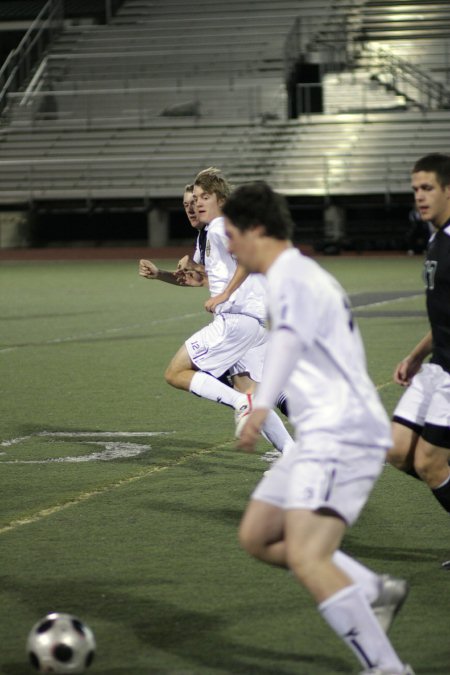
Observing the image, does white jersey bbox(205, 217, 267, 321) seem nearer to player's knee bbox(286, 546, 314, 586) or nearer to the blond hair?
the blond hair

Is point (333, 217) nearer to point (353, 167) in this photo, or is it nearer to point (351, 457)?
point (353, 167)

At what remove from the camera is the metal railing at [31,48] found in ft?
128

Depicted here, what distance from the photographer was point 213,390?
824 cm

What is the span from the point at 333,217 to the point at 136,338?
18076 millimetres

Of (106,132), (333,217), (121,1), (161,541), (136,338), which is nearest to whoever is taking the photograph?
(161,541)

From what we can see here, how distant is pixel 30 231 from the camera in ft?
116

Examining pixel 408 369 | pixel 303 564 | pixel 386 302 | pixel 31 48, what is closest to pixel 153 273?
pixel 408 369

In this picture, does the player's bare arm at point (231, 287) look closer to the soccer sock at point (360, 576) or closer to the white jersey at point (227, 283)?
the white jersey at point (227, 283)

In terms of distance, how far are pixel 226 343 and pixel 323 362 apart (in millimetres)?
4140

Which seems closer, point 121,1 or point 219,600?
point 219,600

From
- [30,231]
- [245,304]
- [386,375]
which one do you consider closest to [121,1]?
[30,231]

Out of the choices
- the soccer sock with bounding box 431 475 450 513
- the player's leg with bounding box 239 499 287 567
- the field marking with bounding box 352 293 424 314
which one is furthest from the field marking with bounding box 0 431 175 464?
the field marking with bounding box 352 293 424 314

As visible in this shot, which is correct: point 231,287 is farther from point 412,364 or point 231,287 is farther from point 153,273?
point 412,364

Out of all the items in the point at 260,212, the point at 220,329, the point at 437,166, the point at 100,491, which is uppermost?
the point at 260,212
